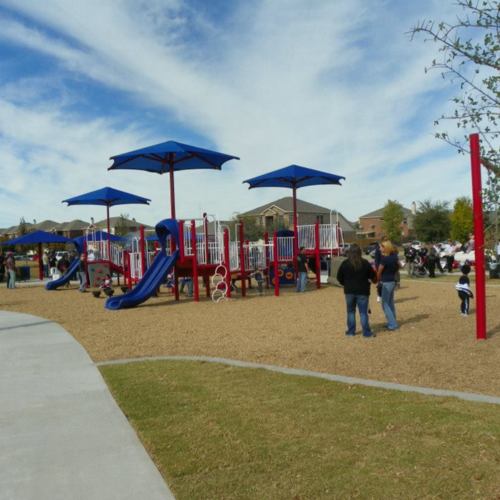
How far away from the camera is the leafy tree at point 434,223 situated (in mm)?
71188

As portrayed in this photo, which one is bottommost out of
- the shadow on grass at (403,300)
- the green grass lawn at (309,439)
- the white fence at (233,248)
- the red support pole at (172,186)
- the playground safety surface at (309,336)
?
the green grass lawn at (309,439)

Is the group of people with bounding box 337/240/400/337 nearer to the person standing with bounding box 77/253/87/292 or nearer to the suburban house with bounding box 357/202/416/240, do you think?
the person standing with bounding box 77/253/87/292

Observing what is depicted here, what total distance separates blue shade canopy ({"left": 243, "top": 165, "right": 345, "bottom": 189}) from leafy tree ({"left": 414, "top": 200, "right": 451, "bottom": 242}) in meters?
54.5

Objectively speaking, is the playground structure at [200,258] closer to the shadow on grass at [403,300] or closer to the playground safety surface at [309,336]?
the playground safety surface at [309,336]

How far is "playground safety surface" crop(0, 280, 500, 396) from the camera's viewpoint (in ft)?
22.0

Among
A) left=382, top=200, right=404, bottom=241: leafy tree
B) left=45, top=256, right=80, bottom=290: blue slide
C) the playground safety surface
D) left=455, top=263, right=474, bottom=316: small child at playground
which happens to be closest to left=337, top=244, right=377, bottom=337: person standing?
the playground safety surface

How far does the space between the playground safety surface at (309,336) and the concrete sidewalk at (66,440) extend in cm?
128

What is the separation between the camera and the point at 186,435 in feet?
14.8

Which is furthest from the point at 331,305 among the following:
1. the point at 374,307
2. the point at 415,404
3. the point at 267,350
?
the point at 415,404

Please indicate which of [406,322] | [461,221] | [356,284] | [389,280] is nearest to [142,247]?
[406,322]

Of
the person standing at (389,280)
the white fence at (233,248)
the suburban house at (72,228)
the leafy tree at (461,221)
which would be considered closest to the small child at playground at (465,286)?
the person standing at (389,280)

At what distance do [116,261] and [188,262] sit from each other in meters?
5.86

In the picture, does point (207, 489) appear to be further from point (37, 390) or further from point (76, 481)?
point (37, 390)

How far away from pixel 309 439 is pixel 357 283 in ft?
15.7
